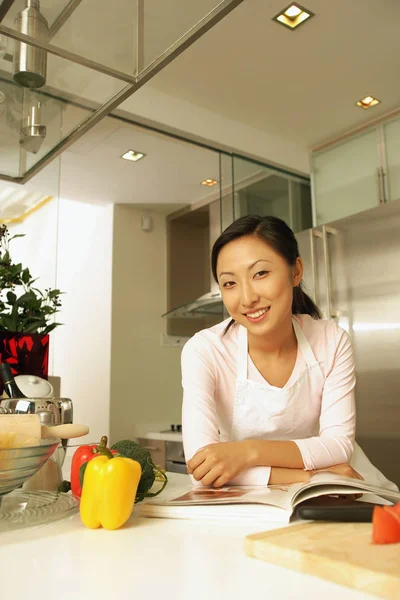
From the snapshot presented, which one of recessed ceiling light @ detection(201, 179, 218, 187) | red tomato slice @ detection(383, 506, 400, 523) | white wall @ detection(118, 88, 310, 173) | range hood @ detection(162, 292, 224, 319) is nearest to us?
red tomato slice @ detection(383, 506, 400, 523)

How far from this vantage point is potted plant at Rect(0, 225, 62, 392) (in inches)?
74.4

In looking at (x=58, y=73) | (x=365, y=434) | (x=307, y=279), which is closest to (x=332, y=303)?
(x=307, y=279)

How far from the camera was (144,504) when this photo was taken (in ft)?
2.86

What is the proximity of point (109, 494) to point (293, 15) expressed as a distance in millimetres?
2220

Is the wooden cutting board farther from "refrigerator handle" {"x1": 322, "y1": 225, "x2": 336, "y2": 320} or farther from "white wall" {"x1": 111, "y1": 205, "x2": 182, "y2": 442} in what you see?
"white wall" {"x1": 111, "y1": 205, "x2": 182, "y2": 442}

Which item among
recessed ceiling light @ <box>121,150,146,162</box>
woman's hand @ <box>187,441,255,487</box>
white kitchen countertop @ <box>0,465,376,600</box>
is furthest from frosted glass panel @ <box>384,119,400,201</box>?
white kitchen countertop @ <box>0,465,376,600</box>

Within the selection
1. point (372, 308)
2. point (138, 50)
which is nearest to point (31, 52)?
point (138, 50)

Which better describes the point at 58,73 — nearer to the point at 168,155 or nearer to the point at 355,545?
the point at 355,545

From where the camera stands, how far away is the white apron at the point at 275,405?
52.7 inches

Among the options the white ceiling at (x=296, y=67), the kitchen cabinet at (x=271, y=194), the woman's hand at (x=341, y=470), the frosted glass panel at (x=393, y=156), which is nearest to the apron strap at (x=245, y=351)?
the woman's hand at (x=341, y=470)

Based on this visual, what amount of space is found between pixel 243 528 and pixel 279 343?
27.1 inches

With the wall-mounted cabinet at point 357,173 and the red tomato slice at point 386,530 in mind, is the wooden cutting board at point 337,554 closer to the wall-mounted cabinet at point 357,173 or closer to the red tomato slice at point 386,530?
the red tomato slice at point 386,530

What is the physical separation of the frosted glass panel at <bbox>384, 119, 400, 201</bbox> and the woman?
181 centimetres

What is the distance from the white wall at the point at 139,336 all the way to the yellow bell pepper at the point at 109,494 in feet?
10.7
